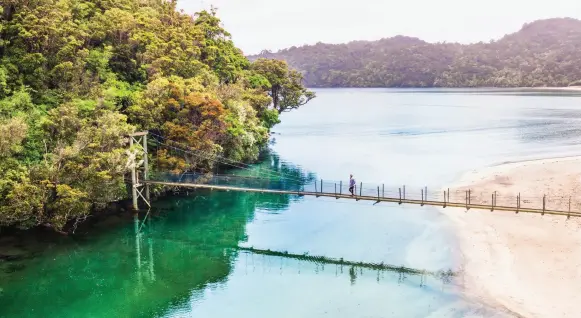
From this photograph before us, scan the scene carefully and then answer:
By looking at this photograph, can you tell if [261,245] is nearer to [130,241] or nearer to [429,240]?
[130,241]

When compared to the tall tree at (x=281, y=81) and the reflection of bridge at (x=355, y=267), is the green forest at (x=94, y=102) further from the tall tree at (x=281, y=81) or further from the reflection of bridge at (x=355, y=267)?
the tall tree at (x=281, y=81)

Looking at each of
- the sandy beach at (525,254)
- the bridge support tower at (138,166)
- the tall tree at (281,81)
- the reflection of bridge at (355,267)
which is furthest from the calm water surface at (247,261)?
the tall tree at (281,81)

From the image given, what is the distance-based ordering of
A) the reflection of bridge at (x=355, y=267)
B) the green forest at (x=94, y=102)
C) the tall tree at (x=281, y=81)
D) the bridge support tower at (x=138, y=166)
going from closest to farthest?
1. the reflection of bridge at (x=355, y=267)
2. the green forest at (x=94, y=102)
3. the bridge support tower at (x=138, y=166)
4. the tall tree at (x=281, y=81)

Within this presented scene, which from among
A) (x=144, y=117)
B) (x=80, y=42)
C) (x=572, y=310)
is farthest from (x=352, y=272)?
(x=80, y=42)

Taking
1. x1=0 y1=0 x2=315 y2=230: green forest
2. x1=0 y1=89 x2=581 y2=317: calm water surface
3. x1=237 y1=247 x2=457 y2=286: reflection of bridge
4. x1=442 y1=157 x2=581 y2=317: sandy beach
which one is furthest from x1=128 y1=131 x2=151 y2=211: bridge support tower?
x1=442 y1=157 x2=581 y2=317: sandy beach

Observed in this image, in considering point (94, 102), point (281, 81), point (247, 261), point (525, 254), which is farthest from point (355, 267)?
point (281, 81)
